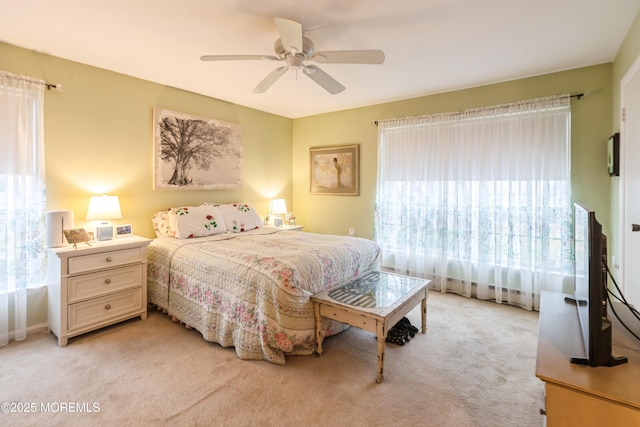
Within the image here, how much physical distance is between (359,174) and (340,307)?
9.12 feet

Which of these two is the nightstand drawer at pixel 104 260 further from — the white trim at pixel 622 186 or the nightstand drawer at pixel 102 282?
the white trim at pixel 622 186

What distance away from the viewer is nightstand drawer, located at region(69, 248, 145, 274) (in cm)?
253

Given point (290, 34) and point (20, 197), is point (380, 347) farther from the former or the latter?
point (20, 197)

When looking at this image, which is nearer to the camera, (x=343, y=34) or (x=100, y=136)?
(x=343, y=34)

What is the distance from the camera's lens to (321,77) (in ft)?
8.20

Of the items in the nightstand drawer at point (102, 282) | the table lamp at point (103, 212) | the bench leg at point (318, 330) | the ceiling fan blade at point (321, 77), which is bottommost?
the bench leg at point (318, 330)

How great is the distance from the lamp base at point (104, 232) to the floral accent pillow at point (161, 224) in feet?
1.89

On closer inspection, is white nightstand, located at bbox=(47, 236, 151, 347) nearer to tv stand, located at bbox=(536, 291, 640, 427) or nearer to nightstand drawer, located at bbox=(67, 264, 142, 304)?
nightstand drawer, located at bbox=(67, 264, 142, 304)

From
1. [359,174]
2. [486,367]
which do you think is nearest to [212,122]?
[359,174]

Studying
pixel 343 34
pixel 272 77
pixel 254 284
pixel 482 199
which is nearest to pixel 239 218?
pixel 254 284

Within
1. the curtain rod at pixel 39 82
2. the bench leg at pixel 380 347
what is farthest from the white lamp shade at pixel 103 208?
the bench leg at pixel 380 347

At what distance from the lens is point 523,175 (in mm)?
3338

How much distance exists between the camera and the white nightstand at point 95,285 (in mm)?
2490

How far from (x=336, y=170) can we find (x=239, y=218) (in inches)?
67.9
